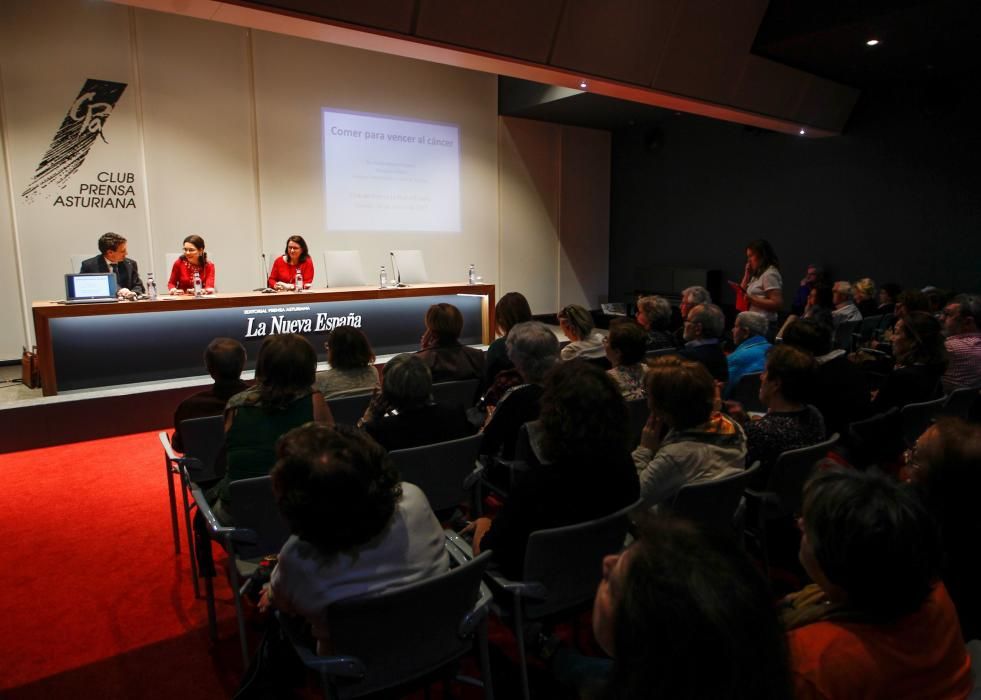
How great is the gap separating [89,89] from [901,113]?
8.84 m

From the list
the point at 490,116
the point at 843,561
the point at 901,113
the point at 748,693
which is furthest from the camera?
the point at 490,116

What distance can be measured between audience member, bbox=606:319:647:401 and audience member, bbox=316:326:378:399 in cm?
120

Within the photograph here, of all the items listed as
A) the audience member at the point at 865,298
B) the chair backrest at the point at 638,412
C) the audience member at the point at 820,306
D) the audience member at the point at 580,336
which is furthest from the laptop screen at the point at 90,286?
the audience member at the point at 865,298

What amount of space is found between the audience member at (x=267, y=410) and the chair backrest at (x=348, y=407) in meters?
0.53

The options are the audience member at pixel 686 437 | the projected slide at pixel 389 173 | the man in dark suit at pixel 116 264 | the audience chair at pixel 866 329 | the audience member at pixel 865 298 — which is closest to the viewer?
the audience member at pixel 686 437

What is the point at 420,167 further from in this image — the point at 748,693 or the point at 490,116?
the point at 748,693

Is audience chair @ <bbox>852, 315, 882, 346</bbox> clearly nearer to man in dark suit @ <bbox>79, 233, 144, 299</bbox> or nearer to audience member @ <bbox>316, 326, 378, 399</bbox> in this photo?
audience member @ <bbox>316, 326, 378, 399</bbox>

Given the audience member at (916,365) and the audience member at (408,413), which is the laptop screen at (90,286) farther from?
the audience member at (916,365)

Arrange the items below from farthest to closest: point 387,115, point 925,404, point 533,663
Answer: point 387,115 < point 925,404 < point 533,663

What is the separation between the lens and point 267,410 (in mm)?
2291

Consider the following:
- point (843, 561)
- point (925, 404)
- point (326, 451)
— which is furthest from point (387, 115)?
point (843, 561)

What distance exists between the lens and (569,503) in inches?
69.4

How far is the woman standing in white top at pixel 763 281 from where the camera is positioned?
16.8 feet

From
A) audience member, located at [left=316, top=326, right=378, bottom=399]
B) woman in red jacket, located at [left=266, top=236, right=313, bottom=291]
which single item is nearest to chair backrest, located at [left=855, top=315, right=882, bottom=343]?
audience member, located at [left=316, top=326, right=378, bottom=399]
